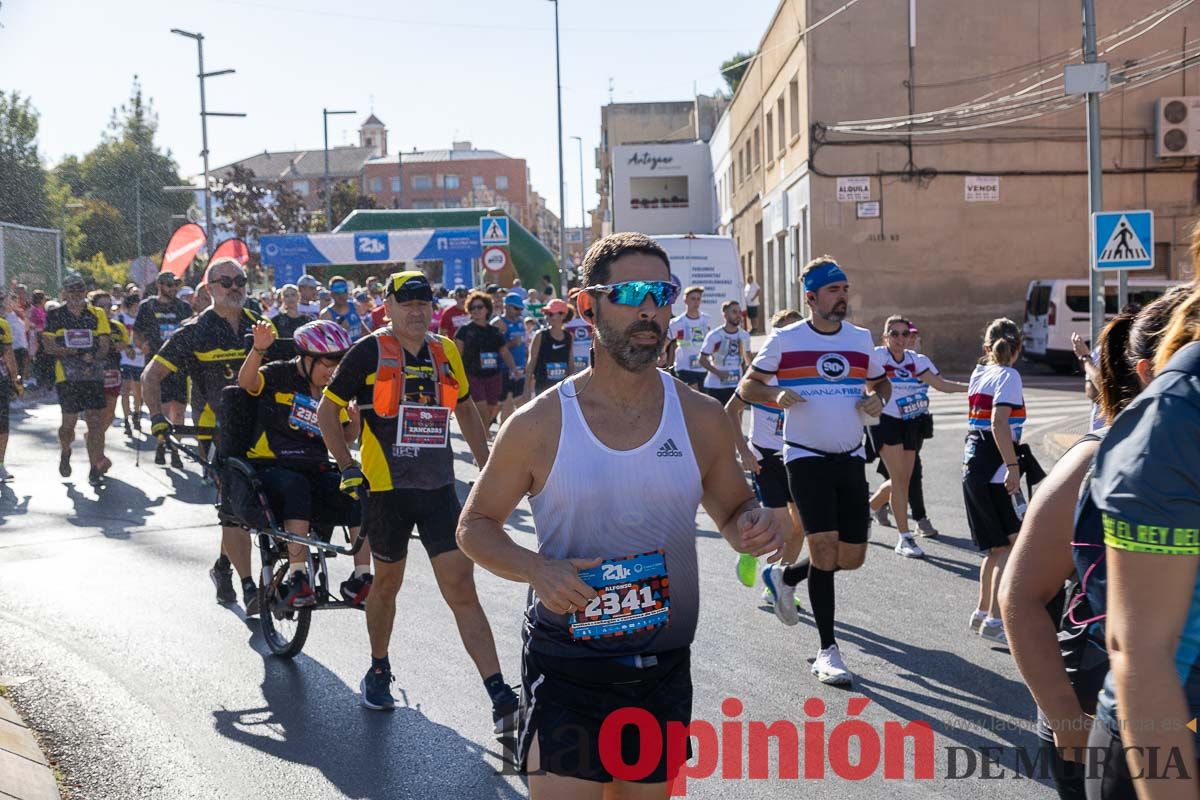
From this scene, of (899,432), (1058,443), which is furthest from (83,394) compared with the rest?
(1058,443)

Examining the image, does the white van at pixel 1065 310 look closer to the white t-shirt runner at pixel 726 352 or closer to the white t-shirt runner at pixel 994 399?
the white t-shirt runner at pixel 726 352

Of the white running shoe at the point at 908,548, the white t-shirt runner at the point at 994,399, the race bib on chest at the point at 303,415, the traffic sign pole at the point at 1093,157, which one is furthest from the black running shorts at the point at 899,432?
the traffic sign pole at the point at 1093,157

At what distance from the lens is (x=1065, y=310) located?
2633 centimetres

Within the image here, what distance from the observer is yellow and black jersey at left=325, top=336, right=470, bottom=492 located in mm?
5809

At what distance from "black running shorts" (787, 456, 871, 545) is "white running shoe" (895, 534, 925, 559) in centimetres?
322

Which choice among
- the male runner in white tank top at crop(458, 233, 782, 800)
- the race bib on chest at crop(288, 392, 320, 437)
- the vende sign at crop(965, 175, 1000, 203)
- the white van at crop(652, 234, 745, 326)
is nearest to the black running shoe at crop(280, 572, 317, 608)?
the race bib on chest at crop(288, 392, 320, 437)

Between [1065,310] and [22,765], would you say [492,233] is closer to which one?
[1065,310]

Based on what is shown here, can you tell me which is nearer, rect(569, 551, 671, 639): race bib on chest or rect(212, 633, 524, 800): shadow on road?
rect(569, 551, 671, 639): race bib on chest

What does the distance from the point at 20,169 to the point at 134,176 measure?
999 inches

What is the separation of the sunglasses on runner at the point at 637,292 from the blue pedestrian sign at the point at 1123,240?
13.3 metres

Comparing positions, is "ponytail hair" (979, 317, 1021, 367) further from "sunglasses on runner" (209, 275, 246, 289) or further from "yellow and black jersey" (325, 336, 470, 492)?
"sunglasses on runner" (209, 275, 246, 289)

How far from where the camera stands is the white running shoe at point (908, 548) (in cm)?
939

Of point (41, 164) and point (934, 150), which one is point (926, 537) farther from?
point (41, 164)

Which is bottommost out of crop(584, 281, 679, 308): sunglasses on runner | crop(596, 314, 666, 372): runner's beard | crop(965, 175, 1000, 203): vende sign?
crop(596, 314, 666, 372): runner's beard
